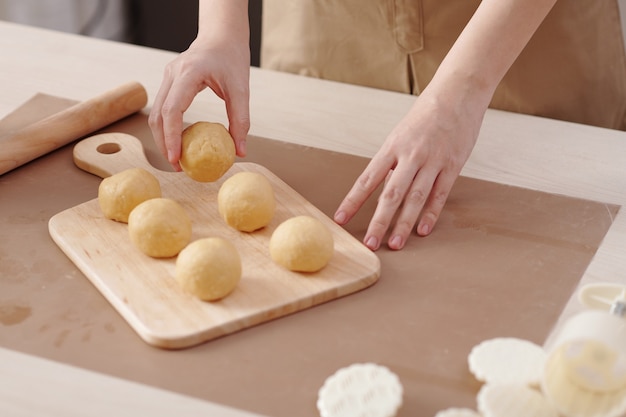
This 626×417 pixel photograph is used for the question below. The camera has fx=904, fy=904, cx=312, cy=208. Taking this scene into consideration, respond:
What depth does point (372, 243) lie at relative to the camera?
4.48ft

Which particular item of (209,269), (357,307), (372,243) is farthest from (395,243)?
(209,269)

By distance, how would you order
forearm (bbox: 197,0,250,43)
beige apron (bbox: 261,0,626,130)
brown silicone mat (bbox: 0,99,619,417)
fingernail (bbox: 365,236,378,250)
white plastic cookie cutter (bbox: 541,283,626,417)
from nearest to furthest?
white plastic cookie cutter (bbox: 541,283,626,417)
brown silicone mat (bbox: 0,99,619,417)
fingernail (bbox: 365,236,378,250)
forearm (bbox: 197,0,250,43)
beige apron (bbox: 261,0,626,130)

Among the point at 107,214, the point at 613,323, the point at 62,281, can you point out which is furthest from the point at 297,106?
the point at 613,323

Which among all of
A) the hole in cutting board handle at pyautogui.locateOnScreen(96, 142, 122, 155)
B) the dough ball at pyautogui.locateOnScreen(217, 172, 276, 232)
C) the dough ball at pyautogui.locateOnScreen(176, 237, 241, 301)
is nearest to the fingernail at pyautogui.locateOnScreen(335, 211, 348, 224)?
the dough ball at pyautogui.locateOnScreen(217, 172, 276, 232)

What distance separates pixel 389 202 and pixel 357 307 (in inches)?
9.0

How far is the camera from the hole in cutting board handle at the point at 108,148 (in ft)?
5.27

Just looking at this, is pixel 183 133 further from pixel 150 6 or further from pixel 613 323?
pixel 150 6

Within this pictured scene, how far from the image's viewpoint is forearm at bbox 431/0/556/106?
57.9 inches

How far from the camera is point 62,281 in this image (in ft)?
4.16

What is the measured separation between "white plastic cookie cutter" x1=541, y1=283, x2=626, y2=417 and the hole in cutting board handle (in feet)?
2.93

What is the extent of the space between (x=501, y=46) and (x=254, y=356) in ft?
2.26

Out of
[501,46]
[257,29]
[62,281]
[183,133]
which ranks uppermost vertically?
[501,46]

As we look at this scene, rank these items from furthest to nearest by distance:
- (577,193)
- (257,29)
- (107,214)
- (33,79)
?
(257,29) < (33,79) < (577,193) < (107,214)

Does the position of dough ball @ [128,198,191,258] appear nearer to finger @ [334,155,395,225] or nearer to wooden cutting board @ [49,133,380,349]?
wooden cutting board @ [49,133,380,349]
